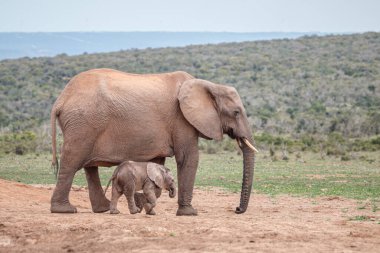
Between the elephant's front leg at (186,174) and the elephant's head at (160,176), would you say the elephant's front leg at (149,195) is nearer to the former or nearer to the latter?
the elephant's head at (160,176)

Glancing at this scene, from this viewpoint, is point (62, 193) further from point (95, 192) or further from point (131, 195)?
point (131, 195)

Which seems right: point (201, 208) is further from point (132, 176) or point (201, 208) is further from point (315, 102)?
point (315, 102)

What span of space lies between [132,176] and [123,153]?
46 centimetres

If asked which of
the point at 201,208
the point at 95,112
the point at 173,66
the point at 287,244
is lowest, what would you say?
the point at 173,66

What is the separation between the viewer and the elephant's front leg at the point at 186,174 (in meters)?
14.5

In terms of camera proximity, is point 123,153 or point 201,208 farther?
point 201,208

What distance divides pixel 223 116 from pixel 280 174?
411 inches

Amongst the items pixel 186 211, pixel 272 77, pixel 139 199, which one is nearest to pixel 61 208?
pixel 139 199

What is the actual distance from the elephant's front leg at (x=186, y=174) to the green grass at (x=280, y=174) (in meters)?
4.79

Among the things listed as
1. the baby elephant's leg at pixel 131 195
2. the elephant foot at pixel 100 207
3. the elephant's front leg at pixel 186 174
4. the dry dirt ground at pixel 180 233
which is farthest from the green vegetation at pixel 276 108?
the elephant foot at pixel 100 207

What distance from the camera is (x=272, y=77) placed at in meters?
68.8

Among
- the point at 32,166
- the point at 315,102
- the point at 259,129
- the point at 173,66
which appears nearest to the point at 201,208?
the point at 32,166

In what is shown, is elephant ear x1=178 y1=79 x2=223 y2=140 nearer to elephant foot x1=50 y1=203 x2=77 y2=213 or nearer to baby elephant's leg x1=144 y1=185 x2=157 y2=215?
baby elephant's leg x1=144 y1=185 x2=157 y2=215

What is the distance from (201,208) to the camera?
1689 centimetres
